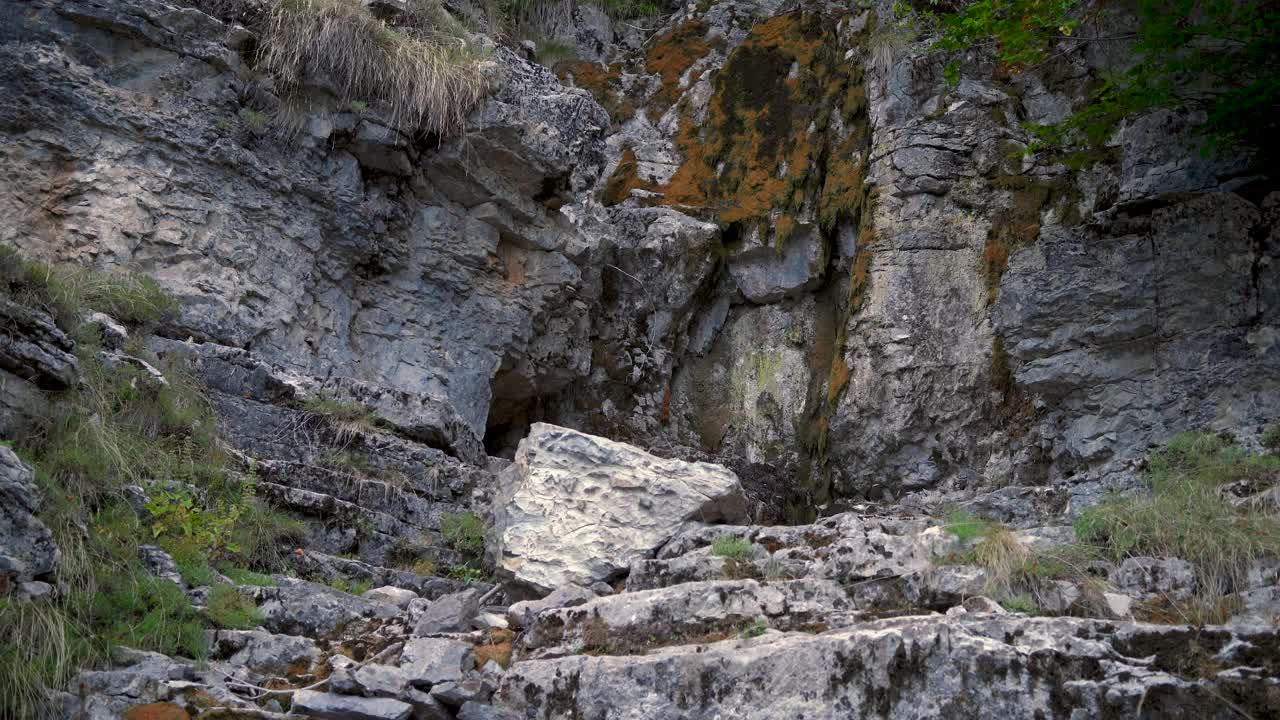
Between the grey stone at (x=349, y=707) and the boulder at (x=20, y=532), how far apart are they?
1.15 meters

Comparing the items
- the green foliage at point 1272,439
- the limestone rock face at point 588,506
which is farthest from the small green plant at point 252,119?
the green foliage at point 1272,439

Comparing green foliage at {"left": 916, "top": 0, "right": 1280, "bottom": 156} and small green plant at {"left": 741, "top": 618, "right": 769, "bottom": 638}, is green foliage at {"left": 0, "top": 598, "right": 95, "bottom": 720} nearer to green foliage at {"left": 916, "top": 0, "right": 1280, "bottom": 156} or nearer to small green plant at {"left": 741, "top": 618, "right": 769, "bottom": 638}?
small green plant at {"left": 741, "top": 618, "right": 769, "bottom": 638}

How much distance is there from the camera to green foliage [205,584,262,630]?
4594mm

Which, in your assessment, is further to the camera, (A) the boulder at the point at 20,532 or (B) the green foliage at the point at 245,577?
(B) the green foliage at the point at 245,577

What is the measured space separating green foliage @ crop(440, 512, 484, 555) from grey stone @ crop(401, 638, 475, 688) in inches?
81.0

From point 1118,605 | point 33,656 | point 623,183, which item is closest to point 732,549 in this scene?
point 1118,605

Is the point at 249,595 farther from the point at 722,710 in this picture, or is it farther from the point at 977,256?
the point at 977,256

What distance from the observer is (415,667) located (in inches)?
166

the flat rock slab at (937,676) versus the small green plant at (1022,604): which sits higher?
the small green plant at (1022,604)

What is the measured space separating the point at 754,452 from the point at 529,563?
18.7 ft

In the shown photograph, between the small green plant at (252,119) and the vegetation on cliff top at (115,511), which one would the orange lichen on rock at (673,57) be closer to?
the small green plant at (252,119)

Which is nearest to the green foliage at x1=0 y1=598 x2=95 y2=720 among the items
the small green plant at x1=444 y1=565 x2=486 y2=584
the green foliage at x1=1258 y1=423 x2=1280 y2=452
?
the small green plant at x1=444 y1=565 x2=486 y2=584

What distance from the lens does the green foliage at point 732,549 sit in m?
4.86

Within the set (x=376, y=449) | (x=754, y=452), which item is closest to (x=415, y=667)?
(x=376, y=449)
